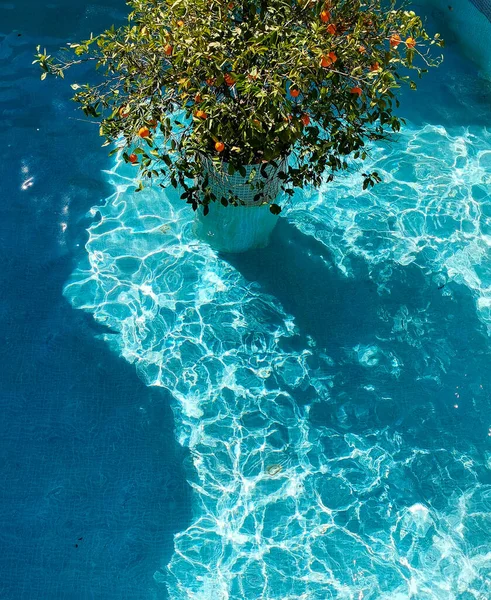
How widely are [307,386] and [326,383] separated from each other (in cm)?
15

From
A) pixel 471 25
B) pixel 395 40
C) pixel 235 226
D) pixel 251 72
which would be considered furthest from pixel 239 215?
pixel 471 25

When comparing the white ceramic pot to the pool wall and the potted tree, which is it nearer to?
the potted tree

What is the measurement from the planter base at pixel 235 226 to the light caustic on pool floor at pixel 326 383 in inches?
5.0

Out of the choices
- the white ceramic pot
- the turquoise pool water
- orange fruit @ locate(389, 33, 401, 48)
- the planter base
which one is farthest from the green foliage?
the turquoise pool water

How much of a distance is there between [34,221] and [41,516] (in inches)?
105

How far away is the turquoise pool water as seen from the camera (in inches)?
176

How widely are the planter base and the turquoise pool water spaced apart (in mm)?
109

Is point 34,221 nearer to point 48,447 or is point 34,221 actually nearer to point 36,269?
point 36,269

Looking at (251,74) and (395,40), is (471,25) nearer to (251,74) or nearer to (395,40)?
(395,40)

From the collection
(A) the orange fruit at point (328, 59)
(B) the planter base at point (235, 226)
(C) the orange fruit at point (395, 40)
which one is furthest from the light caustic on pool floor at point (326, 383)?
(A) the orange fruit at point (328, 59)

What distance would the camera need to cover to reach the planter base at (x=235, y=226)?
213 inches

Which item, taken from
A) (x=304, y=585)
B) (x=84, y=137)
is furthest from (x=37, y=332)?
(x=304, y=585)

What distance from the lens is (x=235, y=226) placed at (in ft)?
18.2

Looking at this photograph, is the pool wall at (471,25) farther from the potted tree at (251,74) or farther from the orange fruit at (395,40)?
the orange fruit at (395,40)
